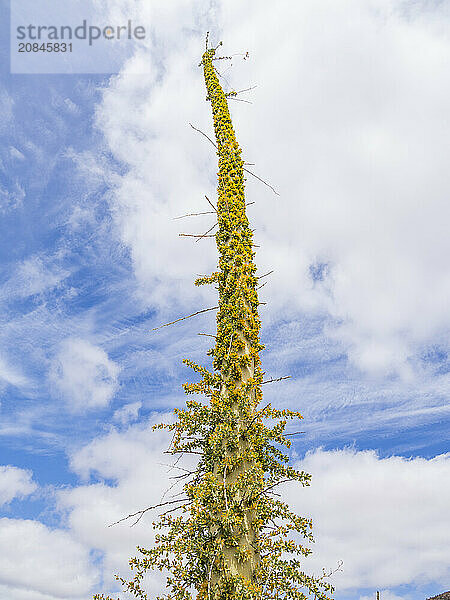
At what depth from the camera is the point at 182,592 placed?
14.5m

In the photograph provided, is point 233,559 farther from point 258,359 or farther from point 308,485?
point 258,359

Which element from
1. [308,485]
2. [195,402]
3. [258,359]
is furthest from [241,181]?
[308,485]

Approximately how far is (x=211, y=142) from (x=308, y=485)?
1374 cm

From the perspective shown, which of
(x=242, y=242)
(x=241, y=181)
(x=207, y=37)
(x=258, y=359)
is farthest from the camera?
(x=207, y=37)

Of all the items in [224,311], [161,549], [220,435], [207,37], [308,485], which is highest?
[207,37]

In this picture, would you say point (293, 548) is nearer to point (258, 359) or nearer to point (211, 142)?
point (258, 359)

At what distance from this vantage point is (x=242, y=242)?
18969 millimetres

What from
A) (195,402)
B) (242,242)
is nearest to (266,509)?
(195,402)

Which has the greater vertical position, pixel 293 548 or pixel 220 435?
pixel 220 435

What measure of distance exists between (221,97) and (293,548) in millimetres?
17835

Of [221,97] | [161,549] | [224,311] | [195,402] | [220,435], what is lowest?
[161,549]

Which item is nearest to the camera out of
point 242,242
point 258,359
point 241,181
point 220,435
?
point 220,435

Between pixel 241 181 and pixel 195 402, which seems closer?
pixel 195 402

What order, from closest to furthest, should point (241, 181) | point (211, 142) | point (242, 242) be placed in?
1. point (242, 242)
2. point (241, 181)
3. point (211, 142)
